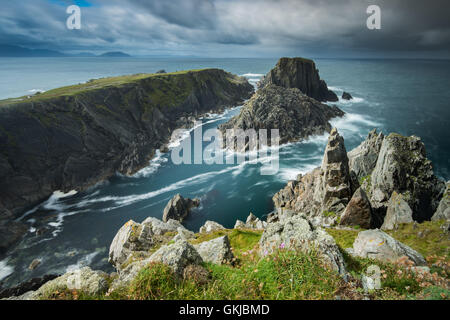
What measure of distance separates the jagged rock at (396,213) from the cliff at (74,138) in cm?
6759

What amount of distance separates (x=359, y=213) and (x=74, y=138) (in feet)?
278

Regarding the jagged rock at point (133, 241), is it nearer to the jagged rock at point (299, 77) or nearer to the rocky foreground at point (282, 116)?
the rocky foreground at point (282, 116)

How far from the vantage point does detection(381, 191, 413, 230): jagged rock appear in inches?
870

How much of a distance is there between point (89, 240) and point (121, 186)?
72.8ft

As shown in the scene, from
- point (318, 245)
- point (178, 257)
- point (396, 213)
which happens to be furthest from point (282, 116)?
point (178, 257)

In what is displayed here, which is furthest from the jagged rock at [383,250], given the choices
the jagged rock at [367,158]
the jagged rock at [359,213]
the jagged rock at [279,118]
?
the jagged rock at [279,118]

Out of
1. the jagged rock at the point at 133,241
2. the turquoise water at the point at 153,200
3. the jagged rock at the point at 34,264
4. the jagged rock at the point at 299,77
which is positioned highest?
the jagged rock at the point at 299,77

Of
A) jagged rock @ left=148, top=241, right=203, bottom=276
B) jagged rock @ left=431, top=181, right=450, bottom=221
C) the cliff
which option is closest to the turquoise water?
the cliff

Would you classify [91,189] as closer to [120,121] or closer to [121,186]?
[121,186]

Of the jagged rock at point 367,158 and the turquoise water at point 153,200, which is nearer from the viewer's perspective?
the jagged rock at point 367,158

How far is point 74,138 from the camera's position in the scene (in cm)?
7469

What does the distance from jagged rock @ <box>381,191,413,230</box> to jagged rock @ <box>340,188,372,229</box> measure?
1.66 meters

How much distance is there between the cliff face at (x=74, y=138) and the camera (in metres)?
61.1
